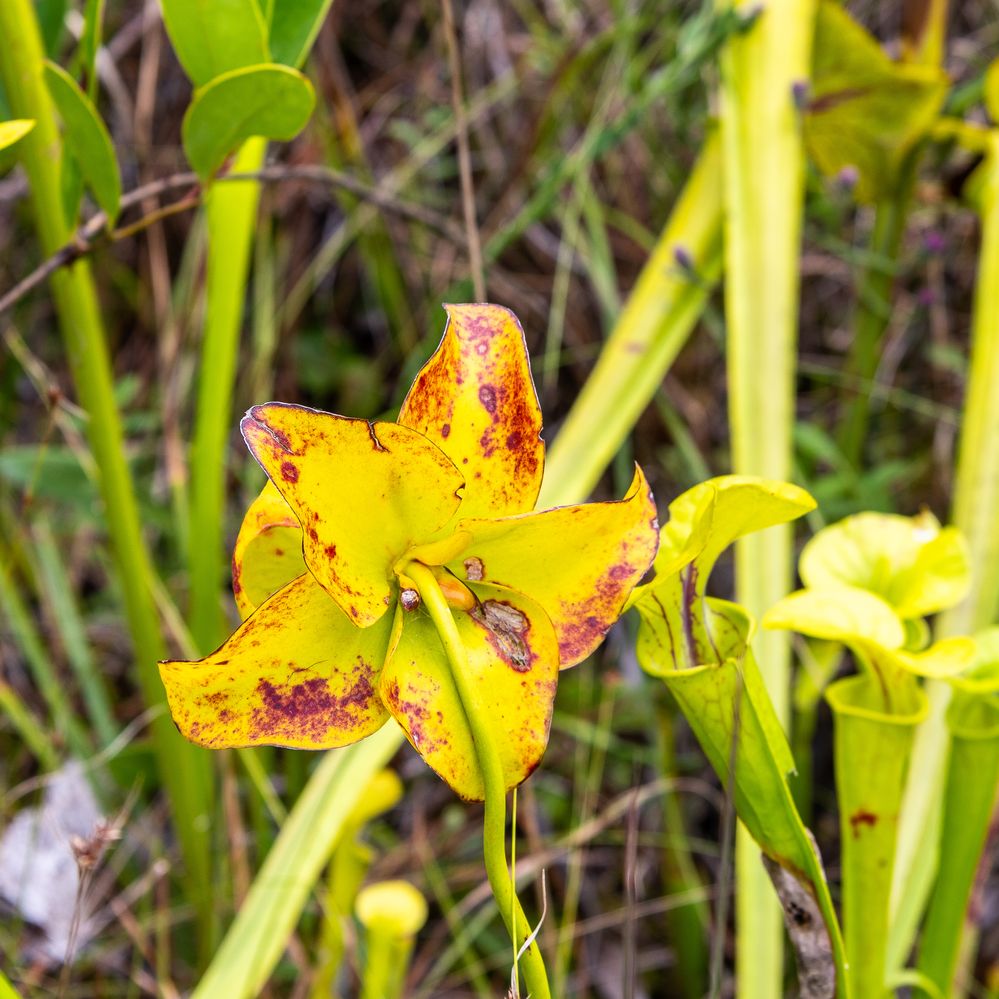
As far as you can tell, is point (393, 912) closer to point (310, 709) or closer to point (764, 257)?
point (310, 709)

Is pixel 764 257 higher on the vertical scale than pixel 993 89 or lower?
lower

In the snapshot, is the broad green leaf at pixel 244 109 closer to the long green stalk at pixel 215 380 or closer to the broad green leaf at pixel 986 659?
the long green stalk at pixel 215 380

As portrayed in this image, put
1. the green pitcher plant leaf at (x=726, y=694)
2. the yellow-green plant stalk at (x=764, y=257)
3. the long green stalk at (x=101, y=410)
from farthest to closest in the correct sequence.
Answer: the yellow-green plant stalk at (x=764, y=257), the long green stalk at (x=101, y=410), the green pitcher plant leaf at (x=726, y=694)

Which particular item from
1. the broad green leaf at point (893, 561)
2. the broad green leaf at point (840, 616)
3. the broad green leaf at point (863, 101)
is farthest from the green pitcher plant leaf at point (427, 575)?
the broad green leaf at point (863, 101)

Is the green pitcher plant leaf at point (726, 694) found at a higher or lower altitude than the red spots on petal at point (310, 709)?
lower

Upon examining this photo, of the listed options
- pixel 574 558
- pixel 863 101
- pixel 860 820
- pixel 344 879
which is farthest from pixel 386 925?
pixel 863 101

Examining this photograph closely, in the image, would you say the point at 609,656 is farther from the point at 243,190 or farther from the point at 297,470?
the point at 297,470
